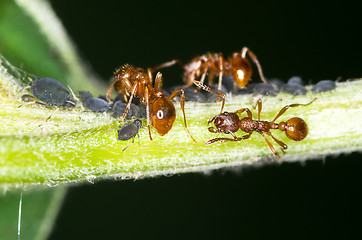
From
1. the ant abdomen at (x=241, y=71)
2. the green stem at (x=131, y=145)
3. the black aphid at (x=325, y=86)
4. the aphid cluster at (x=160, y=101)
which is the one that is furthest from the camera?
the ant abdomen at (x=241, y=71)

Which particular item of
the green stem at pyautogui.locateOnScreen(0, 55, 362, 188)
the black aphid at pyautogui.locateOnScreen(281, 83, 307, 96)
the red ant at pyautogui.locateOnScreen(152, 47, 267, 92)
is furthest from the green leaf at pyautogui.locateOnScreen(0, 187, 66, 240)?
the black aphid at pyautogui.locateOnScreen(281, 83, 307, 96)

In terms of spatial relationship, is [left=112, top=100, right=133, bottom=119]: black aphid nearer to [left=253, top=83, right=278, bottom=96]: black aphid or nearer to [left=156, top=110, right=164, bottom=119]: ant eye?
[left=156, top=110, right=164, bottom=119]: ant eye

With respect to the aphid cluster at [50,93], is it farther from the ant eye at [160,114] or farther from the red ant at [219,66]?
the red ant at [219,66]

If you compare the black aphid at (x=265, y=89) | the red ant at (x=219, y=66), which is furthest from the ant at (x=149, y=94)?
the black aphid at (x=265, y=89)

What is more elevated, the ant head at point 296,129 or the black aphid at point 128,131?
the ant head at point 296,129

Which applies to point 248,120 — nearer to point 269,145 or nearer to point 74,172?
point 269,145

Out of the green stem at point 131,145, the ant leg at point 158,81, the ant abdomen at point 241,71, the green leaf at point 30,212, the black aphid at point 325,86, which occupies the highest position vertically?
the ant abdomen at point 241,71

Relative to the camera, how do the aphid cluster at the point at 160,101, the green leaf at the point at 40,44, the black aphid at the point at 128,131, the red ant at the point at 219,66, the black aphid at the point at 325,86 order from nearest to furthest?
1. the black aphid at the point at 128,131
2. the aphid cluster at the point at 160,101
3. the green leaf at the point at 40,44
4. the black aphid at the point at 325,86
5. the red ant at the point at 219,66
